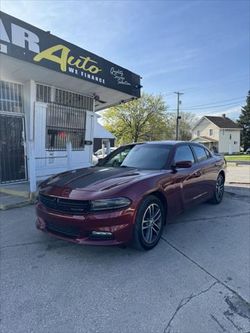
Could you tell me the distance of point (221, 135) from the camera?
51.4 meters

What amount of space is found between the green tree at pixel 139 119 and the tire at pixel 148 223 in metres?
32.4

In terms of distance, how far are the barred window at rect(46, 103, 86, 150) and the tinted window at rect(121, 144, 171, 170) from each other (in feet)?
14.4

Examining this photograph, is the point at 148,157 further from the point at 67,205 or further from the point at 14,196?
the point at 14,196

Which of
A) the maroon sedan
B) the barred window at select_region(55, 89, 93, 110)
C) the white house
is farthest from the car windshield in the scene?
the white house

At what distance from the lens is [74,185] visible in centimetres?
370

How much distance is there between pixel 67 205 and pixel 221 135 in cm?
5178

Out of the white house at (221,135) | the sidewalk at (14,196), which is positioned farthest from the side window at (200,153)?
the white house at (221,135)

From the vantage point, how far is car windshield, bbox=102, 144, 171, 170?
4.58m

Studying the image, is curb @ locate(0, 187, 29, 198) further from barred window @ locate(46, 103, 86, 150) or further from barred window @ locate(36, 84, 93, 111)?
barred window @ locate(36, 84, 93, 111)

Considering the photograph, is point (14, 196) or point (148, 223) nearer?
point (148, 223)

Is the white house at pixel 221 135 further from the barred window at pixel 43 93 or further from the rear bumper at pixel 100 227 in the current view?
the rear bumper at pixel 100 227

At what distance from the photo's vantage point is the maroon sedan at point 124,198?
3.36 m

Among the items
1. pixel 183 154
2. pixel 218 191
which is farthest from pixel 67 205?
pixel 218 191

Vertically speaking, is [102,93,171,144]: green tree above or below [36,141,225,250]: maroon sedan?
above
